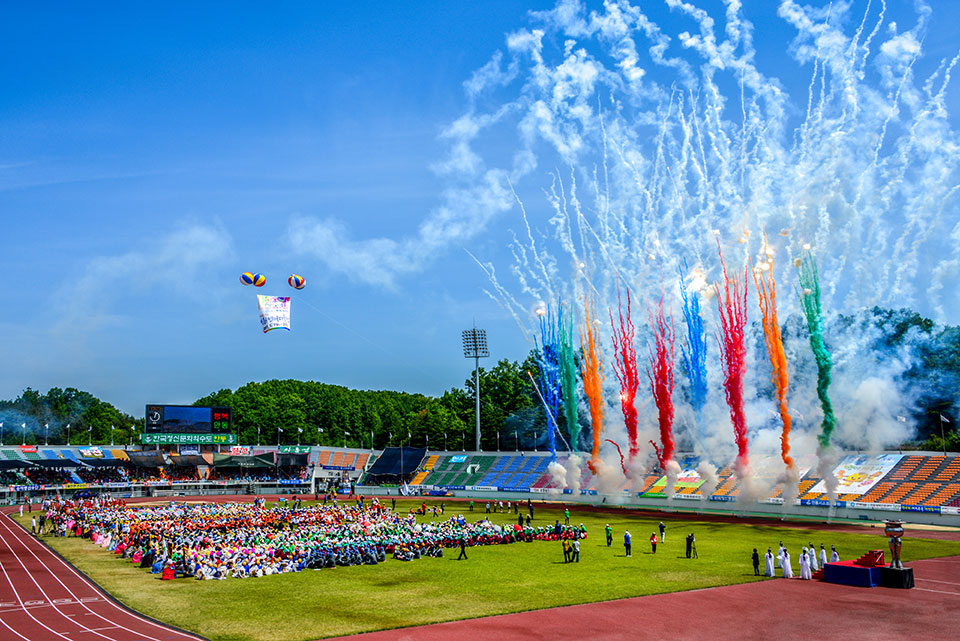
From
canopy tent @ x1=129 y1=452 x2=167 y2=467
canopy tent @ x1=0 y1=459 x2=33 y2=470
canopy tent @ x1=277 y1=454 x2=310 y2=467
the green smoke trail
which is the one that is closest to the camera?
the green smoke trail

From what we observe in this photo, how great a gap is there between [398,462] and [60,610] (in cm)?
7670

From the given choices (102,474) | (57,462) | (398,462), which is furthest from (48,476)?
(398,462)

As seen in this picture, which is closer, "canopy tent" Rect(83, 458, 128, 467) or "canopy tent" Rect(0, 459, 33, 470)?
"canopy tent" Rect(0, 459, 33, 470)

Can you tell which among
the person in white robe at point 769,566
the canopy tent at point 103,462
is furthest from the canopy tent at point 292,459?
the person in white robe at point 769,566

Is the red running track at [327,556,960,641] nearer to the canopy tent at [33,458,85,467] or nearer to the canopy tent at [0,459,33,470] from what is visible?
the canopy tent at [0,459,33,470]

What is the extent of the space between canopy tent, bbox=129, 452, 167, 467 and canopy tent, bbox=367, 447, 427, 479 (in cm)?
2591

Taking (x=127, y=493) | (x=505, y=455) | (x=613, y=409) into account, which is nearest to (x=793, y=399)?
(x=613, y=409)

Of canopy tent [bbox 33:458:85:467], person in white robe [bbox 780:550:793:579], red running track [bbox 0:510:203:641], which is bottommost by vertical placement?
person in white robe [bbox 780:550:793:579]

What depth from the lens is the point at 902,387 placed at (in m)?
76.9

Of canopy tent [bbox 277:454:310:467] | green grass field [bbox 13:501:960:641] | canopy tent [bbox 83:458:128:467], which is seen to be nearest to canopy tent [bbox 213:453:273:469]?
canopy tent [bbox 277:454:310:467]

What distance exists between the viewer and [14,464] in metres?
84.4

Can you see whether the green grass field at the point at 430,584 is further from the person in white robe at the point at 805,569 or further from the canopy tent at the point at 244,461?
the canopy tent at the point at 244,461

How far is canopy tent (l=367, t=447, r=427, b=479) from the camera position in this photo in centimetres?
9669

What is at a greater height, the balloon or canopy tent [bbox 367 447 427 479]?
the balloon
